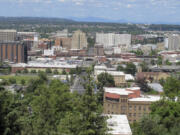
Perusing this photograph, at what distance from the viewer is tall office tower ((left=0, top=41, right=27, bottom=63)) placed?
5928 centimetres

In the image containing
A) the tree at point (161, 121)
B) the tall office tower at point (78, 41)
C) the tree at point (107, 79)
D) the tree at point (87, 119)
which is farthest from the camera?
the tall office tower at point (78, 41)

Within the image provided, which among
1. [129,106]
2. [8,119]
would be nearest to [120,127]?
[8,119]

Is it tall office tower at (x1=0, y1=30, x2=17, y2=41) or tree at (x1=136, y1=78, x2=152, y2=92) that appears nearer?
tree at (x1=136, y1=78, x2=152, y2=92)

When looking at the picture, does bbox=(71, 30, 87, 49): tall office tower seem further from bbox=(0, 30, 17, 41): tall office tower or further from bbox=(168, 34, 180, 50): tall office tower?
bbox=(168, 34, 180, 50): tall office tower

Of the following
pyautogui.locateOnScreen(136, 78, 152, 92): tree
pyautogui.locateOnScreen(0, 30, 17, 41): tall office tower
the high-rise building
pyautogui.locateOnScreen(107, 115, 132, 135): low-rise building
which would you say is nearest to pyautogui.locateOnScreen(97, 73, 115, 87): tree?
pyautogui.locateOnScreen(136, 78, 152, 92): tree

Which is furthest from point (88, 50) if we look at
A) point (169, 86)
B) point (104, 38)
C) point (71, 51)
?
point (169, 86)

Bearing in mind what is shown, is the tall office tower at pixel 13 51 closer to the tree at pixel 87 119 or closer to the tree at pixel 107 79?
the tree at pixel 107 79

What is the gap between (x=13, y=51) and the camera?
197 ft

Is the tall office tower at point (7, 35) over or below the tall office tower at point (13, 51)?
over

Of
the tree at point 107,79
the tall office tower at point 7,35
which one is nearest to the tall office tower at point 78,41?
the tall office tower at point 7,35

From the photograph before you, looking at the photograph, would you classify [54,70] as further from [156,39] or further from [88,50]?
[156,39]

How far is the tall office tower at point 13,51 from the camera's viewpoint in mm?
59284

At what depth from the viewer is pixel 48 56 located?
238 feet

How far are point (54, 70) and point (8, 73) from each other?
261 inches
